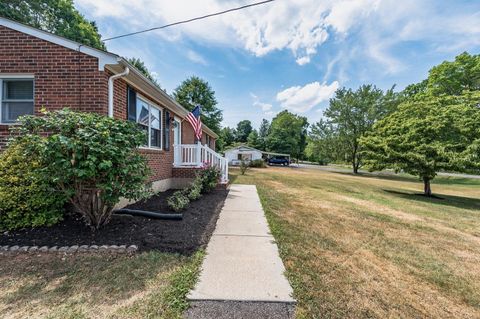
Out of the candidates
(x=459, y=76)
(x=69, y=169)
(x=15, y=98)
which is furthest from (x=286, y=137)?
(x=69, y=169)

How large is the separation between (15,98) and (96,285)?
17.4 feet

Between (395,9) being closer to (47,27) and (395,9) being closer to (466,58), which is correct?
(47,27)

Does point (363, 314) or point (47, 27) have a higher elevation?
point (47, 27)

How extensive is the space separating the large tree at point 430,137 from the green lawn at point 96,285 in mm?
13403

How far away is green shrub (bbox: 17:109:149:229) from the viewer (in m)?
3.29

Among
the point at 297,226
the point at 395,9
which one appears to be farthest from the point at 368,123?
the point at 297,226

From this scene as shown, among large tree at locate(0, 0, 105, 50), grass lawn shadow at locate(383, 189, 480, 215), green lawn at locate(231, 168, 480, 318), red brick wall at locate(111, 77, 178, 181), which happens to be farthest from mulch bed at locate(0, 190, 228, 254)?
large tree at locate(0, 0, 105, 50)

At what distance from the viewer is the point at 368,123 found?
30.2 meters

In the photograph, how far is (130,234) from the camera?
3863 millimetres

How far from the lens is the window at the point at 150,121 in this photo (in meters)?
6.55

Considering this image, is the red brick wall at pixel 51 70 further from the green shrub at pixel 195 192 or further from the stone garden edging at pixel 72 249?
the green shrub at pixel 195 192

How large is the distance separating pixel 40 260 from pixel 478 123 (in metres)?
16.4

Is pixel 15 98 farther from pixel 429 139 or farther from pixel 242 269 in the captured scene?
pixel 429 139

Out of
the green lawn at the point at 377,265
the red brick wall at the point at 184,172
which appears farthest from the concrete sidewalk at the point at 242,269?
the red brick wall at the point at 184,172
